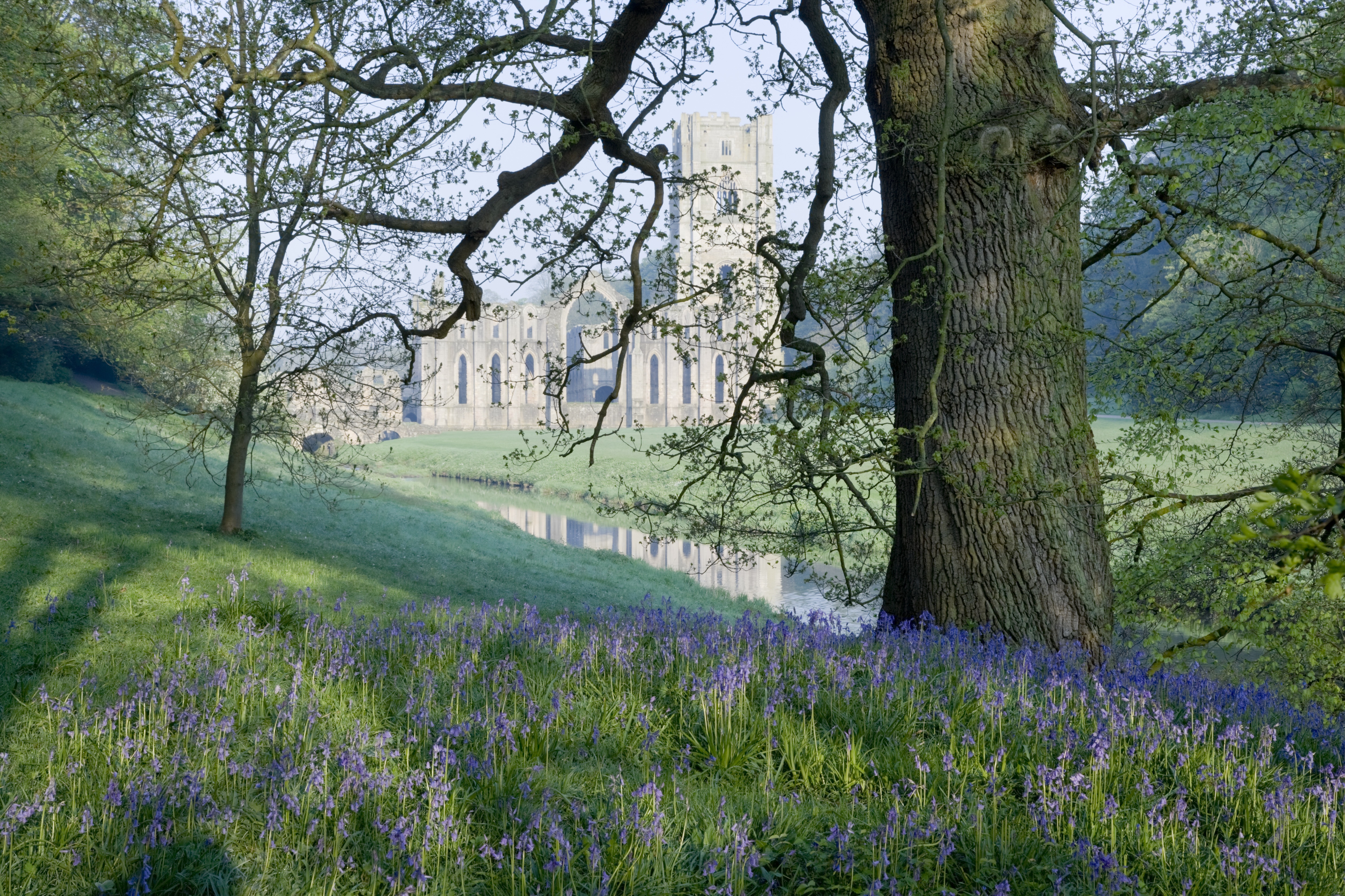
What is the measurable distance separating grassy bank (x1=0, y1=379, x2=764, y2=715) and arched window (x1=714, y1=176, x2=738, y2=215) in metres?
4.52

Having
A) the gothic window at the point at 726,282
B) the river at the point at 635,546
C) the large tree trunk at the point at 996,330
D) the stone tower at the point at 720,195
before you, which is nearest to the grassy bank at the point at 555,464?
the river at the point at 635,546

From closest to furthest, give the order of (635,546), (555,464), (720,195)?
1. (720,195)
2. (635,546)
3. (555,464)

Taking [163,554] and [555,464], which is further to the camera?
[555,464]

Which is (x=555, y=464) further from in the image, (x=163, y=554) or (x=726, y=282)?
(x=726, y=282)

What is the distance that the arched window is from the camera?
8852 millimetres

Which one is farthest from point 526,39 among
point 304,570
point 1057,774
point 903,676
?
point 304,570

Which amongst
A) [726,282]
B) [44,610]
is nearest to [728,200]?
[726,282]

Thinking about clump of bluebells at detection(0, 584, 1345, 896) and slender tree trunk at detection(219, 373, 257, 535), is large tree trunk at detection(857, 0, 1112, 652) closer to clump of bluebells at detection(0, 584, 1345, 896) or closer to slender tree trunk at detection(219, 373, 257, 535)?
clump of bluebells at detection(0, 584, 1345, 896)

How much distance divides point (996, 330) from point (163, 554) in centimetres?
872

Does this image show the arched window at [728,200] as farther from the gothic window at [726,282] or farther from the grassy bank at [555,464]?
the grassy bank at [555,464]

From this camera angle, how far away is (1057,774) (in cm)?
328

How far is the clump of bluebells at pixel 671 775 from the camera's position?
2980 millimetres

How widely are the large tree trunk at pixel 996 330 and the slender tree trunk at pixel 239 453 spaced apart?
745 cm

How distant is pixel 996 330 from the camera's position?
6.04m
